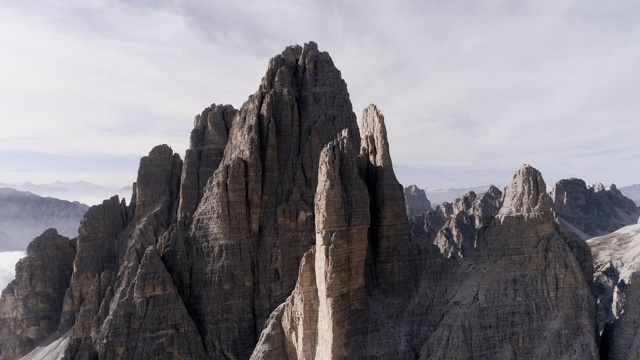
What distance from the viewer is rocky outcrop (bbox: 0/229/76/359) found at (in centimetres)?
6719

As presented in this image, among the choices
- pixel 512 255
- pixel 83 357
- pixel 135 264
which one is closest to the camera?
pixel 512 255

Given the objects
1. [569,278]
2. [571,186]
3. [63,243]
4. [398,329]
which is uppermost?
[571,186]

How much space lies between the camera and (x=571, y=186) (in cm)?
14275

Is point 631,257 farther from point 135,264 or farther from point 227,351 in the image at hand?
point 135,264

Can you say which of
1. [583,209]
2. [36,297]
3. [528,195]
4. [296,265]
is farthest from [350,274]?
[583,209]

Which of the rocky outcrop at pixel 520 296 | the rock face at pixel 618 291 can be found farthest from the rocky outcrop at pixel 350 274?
the rock face at pixel 618 291

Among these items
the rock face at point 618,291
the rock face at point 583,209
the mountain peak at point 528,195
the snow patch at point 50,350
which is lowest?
the snow patch at point 50,350

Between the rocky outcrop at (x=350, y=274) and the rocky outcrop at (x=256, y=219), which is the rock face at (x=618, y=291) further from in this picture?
the rocky outcrop at (x=256, y=219)

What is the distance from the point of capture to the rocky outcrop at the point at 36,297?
67188mm

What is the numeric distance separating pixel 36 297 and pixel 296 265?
149ft

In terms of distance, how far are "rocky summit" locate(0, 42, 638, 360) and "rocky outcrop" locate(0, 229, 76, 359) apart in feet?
0.63

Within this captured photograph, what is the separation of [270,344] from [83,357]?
67.9ft

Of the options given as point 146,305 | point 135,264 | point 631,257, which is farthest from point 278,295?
point 631,257

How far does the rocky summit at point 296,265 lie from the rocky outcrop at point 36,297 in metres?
0.19
